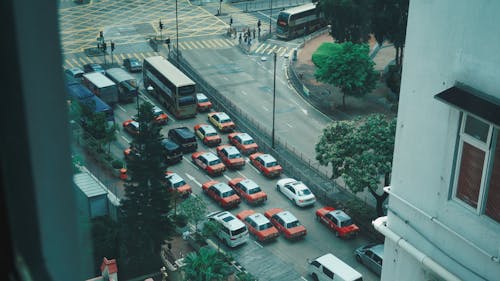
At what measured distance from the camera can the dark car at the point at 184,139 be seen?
115 feet

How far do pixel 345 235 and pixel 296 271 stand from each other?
3247mm

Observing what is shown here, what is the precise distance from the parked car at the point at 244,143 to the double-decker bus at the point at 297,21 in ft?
64.6

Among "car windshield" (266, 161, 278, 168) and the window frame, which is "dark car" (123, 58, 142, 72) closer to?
"car windshield" (266, 161, 278, 168)

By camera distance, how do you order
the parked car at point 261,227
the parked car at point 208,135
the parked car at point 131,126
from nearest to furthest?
1. the parked car at point 261,227
2. the parked car at point 208,135
3. the parked car at point 131,126

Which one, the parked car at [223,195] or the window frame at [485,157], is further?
the parked car at [223,195]

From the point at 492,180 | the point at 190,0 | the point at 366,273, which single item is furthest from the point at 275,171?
the point at 190,0

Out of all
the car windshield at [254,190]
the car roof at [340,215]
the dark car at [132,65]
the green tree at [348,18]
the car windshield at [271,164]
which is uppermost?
the green tree at [348,18]

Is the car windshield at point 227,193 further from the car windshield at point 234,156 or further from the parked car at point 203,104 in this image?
the parked car at point 203,104

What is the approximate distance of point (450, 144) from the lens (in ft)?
29.0

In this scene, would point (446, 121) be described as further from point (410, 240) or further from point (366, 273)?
point (366, 273)

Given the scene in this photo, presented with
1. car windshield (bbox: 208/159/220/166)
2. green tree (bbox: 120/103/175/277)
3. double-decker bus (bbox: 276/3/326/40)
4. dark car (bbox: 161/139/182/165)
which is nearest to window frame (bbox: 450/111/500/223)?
green tree (bbox: 120/103/175/277)

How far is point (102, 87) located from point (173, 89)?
435cm

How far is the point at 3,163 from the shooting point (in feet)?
4.63

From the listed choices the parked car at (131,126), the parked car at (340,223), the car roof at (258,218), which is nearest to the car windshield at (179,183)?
the car roof at (258,218)
